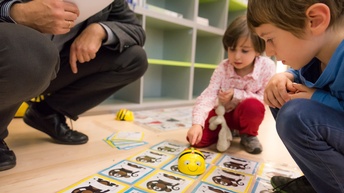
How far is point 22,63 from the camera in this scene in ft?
1.68

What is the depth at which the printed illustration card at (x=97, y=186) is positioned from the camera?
1.77 ft

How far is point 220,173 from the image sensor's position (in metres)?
0.67

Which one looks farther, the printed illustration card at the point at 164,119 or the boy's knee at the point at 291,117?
the printed illustration card at the point at 164,119

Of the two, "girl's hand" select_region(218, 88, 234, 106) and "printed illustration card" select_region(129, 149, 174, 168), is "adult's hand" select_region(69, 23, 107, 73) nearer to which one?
"printed illustration card" select_region(129, 149, 174, 168)

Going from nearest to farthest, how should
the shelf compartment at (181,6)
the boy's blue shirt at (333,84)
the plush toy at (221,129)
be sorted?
1. the boy's blue shirt at (333,84)
2. the plush toy at (221,129)
3. the shelf compartment at (181,6)

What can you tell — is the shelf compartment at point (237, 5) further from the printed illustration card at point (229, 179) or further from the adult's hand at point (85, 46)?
the printed illustration card at point (229, 179)

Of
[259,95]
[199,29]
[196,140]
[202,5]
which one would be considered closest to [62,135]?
[196,140]

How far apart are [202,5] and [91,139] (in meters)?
1.82

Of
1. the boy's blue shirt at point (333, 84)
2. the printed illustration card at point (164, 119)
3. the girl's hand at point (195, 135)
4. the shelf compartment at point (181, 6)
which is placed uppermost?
the shelf compartment at point (181, 6)

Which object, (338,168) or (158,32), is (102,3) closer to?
(338,168)

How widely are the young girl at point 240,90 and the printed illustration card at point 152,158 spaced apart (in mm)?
131

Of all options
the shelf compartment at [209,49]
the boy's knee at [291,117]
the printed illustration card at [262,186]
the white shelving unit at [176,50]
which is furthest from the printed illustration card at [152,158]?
the shelf compartment at [209,49]

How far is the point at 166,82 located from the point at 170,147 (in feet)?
4.13

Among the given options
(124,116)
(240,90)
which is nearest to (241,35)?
(240,90)
